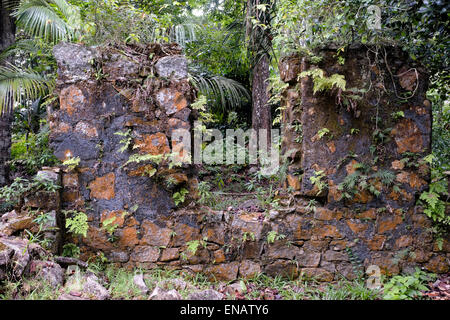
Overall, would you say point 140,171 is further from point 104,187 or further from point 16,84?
point 16,84

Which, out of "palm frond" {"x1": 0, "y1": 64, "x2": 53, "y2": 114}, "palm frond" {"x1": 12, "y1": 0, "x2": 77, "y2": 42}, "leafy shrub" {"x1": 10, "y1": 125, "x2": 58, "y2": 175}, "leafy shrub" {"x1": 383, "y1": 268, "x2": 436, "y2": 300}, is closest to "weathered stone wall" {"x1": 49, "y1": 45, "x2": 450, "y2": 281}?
"leafy shrub" {"x1": 383, "y1": 268, "x2": 436, "y2": 300}

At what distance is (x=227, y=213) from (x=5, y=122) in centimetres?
384

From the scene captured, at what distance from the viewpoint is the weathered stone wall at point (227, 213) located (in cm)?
300

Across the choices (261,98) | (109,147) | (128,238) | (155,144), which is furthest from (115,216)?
(261,98)

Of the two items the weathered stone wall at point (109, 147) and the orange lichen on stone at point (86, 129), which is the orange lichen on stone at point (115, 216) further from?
the orange lichen on stone at point (86, 129)

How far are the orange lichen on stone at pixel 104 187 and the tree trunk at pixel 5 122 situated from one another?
97.9 inches

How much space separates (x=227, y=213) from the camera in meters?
3.10

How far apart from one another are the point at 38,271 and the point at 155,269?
1009mm

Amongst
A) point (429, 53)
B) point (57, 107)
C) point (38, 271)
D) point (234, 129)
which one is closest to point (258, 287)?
point (38, 271)

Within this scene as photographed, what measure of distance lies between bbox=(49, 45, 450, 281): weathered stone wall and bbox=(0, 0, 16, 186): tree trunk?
2.15 metres
